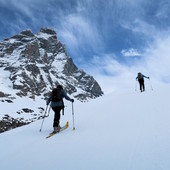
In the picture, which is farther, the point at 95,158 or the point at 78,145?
the point at 78,145

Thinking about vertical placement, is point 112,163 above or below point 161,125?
below

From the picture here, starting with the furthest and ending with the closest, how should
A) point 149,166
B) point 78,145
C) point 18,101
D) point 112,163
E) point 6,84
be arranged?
point 6,84
point 18,101
point 78,145
point 112,163
point 149,166

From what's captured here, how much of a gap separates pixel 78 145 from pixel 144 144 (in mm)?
1722

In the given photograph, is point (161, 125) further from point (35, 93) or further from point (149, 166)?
point (35, 93)

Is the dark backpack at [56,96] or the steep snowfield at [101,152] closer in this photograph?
the steep snowfield at [101,152]

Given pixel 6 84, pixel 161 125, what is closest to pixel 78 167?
pixel 161 125

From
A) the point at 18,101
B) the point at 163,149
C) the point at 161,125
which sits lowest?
the point at 163,149

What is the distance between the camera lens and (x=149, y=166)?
A: 319cm

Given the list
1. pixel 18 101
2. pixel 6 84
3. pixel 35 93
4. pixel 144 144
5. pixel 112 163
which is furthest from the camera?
pixel 35 93

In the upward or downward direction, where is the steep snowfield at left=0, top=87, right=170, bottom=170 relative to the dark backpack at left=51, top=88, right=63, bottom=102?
downward

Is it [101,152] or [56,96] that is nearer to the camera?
[101,152]

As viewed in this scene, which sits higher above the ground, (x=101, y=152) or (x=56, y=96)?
(x=56, y=96)

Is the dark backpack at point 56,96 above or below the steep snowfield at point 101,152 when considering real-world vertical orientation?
above

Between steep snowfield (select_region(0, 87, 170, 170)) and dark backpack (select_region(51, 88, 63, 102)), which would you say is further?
dark backpack (select_region(51, 88, 63, 102))
